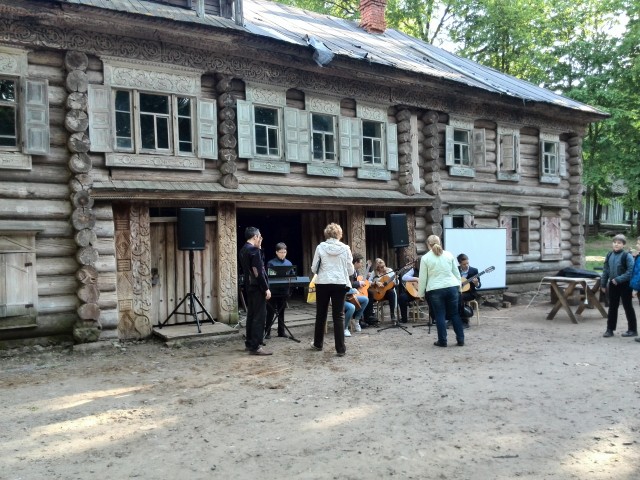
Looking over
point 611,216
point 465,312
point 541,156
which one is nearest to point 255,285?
point 465,312

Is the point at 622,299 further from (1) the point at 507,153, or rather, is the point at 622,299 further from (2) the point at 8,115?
(2) the point at 8,115

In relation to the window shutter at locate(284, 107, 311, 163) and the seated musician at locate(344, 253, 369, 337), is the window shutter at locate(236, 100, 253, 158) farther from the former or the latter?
the seated musician at locate(344, 253, 369, 337)

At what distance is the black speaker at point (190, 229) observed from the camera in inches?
360

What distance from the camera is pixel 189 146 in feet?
32.7

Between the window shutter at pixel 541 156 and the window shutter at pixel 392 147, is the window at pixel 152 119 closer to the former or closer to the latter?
the window shutter at pixel 392 147

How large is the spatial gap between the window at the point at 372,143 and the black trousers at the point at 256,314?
5.71m

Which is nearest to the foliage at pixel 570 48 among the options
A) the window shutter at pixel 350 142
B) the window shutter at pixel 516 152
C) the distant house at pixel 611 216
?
the distant house at pixel 611 216

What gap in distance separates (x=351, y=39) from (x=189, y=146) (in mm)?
6514

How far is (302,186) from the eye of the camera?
11.4 meters

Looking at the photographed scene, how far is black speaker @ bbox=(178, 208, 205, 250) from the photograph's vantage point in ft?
30.0

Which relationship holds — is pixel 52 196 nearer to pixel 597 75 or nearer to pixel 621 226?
pixel 597 75

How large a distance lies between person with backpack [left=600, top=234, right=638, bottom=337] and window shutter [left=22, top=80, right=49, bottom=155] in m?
9.24

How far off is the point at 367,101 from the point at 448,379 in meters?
7.70

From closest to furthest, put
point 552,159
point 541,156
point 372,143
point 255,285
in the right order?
point 255,285, point 372,143, point 541,156, point 552,159
